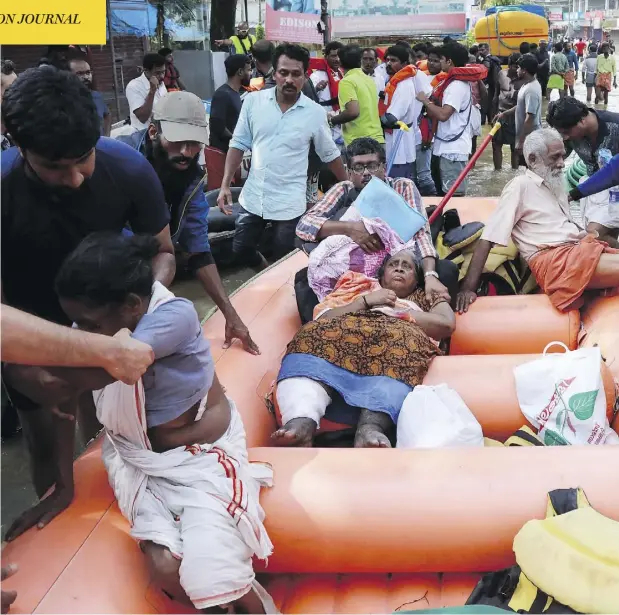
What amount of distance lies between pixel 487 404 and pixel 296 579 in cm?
97

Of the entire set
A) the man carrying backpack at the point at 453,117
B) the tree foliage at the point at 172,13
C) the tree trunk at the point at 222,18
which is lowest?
the man carrying backpack at the point at 453,117

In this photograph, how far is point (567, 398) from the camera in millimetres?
2473

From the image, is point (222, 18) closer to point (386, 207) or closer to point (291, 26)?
point (291, 26)

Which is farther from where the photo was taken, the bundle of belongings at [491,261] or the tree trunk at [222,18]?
the tree trunk at [222,18]

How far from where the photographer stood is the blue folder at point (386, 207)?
3.33m

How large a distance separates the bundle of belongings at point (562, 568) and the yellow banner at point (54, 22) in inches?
73.4

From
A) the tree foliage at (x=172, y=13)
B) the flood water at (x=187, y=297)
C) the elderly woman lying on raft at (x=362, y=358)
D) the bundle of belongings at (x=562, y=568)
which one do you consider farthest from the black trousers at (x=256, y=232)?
the tree foliage at (x=172, y=13)

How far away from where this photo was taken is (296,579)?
2.08 meters

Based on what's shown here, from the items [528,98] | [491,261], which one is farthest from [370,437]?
[528,98]

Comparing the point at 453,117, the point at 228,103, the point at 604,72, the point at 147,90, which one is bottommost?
the point at 453,117

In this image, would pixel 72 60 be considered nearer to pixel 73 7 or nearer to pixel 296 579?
pixel 73 7

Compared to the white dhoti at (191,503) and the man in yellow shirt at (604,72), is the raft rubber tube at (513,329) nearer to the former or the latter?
the white dhoti at (191,503)

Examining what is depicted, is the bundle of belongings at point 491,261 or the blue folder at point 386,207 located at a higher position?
the blue folder at point 386,207

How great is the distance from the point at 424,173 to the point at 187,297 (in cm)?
264
